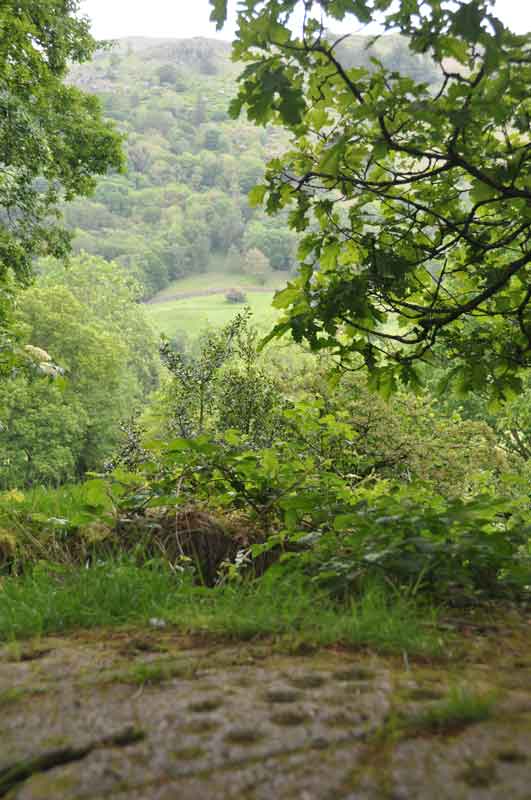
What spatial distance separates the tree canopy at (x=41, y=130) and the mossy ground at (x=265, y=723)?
11.1 meters

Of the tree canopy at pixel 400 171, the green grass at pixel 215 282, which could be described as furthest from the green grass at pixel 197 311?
the tree canopy at pixel 400 171

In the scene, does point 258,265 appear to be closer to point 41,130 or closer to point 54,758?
point 41,130

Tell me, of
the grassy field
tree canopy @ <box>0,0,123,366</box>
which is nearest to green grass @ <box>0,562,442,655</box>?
tree canopy @ <box>0,0,123,366</box>

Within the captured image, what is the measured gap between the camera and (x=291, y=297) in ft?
13.3

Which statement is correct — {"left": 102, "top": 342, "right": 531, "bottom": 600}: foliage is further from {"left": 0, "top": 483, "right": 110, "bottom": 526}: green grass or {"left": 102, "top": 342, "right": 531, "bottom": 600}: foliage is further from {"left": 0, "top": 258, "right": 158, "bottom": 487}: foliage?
{"left": 0, "top": 258, "right": 158, "bottom": 487}: foliage

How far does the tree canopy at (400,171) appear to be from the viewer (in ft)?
9.80

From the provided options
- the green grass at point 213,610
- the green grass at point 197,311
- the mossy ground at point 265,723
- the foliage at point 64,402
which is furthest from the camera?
the green grass at point 197,311

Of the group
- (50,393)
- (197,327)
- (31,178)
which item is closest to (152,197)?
(197,327)

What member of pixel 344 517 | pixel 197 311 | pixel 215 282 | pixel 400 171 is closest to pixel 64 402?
pixel 400 171

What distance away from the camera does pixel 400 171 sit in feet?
13.8

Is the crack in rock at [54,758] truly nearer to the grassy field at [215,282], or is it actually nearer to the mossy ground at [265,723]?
the mossy ground at [265,723]

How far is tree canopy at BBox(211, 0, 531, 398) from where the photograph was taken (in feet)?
9.80

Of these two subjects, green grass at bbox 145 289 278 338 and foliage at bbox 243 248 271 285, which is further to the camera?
foliage at bbox 243 248 271 285

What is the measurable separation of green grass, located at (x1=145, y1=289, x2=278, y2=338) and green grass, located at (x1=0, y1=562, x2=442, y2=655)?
394ft
